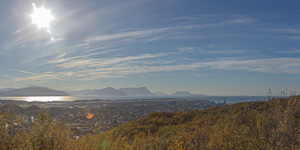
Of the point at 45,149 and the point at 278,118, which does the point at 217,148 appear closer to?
the point at 278,118

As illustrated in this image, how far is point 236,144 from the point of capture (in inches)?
215

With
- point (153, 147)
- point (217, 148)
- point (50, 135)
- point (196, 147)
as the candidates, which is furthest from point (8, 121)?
point (217, 148)

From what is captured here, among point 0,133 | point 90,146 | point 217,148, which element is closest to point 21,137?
point 0,133

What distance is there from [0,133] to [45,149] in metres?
1.52

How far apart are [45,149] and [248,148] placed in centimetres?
653

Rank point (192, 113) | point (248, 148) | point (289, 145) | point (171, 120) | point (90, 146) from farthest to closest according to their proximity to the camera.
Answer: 1. point (192, 113)
2. point (171, 120)
3. point (90, 146)
4. point (248, 148)
5. point (289, 145)

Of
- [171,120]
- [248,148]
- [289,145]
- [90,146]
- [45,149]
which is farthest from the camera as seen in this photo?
[171,120]

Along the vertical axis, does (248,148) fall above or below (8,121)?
below

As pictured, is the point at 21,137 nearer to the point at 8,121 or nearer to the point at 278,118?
the point at 8,121

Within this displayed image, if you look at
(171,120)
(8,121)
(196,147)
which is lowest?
(171,120)

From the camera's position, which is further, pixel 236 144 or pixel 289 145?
pixel 236 144

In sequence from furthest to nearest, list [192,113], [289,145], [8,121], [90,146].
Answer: [192,113] < [90,146] < [8,121] < [289,145]

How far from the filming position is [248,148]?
16.9 ft

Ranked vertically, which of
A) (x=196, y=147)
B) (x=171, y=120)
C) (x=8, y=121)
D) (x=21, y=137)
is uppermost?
(x=8, y=121)
